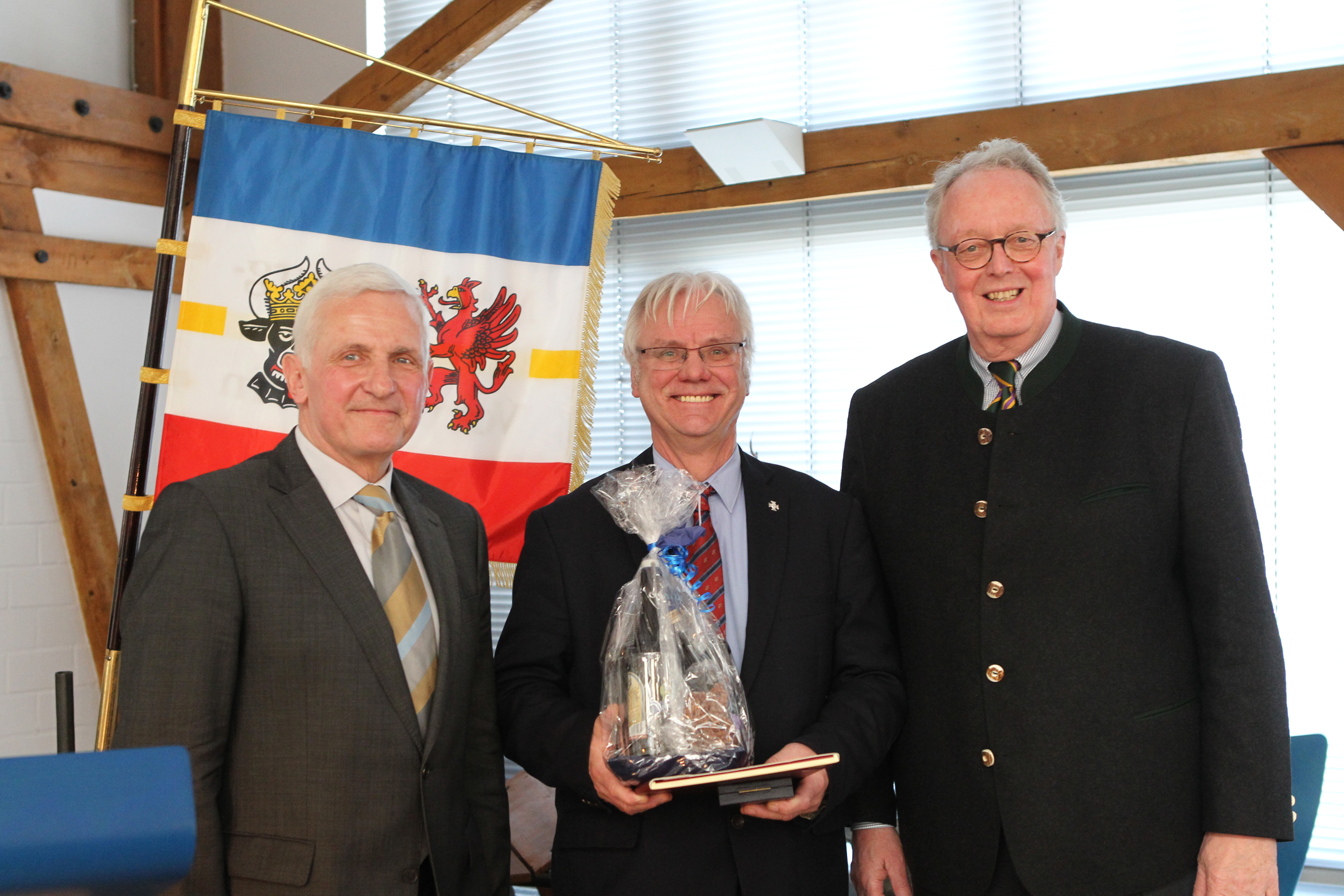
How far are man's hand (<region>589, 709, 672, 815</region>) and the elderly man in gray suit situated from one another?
275mm

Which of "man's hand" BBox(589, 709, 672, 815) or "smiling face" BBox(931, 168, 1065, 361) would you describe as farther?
"smiling face" BBox(931, 168, 1065, 361)

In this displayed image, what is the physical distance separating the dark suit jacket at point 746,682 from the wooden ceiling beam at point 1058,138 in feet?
6.94

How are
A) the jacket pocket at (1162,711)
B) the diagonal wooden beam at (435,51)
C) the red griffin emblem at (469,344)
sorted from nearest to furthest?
1. the jacket pocket at (1162,711)
2. the red griffin emblem at (469,344)
3. the diagonal wooden beam at (435,51)

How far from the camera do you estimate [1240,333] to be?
3.55 meters

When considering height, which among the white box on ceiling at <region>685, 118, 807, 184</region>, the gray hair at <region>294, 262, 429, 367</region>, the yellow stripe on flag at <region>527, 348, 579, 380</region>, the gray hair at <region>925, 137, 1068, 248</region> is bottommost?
the gray hair at <region>294, 262, 429, 367</region>

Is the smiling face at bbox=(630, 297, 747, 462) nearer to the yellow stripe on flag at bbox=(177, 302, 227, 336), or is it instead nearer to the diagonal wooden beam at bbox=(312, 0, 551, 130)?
the yellow stripe on flag at bbox=(177, 302, 227, 336)

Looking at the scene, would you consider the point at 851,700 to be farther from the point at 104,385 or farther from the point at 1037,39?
the point at 104,385

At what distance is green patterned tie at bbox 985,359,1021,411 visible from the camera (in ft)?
6.12

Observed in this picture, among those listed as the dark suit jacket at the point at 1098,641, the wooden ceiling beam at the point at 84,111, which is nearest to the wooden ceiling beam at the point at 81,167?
the wooden ceiling beam at the point at 84,111

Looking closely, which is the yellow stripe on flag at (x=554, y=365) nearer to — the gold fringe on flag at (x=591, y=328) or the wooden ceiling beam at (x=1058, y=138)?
the gold fringe on flag at (x=591, y=328)

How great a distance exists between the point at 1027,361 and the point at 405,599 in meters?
1.16

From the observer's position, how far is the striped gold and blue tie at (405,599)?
5.63 ft

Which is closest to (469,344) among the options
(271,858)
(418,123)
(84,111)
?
(418,123)

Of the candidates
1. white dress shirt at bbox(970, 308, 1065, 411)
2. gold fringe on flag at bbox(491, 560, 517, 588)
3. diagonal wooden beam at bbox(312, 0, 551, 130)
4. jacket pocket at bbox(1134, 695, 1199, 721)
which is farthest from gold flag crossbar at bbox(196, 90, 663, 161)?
jacket pocket at bbox(1134, 695, 1199, 721)
